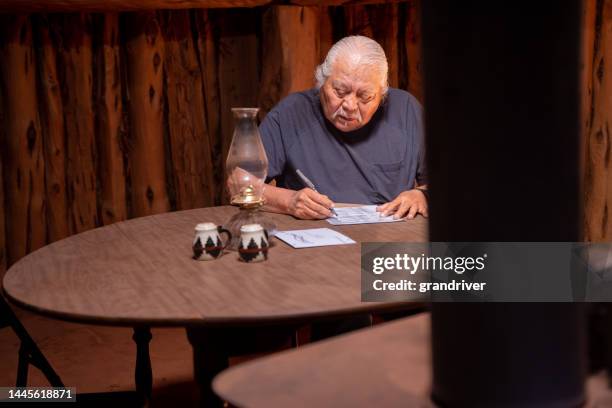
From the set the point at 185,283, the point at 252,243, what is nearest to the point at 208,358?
the point at 185,283

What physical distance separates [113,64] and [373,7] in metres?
1.65

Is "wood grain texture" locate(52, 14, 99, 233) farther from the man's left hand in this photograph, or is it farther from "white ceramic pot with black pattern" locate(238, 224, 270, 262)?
"white ceramic pot with black pattern" locate(238, 224, 270, 262)

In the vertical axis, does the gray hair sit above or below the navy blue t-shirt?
above

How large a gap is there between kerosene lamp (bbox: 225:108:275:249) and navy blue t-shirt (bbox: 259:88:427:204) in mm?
807

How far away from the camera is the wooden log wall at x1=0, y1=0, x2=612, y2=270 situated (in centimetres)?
426

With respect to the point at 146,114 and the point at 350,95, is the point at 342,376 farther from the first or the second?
the point at 146,114

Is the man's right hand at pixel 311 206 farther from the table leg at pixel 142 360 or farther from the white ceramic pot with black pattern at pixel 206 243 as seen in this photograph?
the table leg at pixel 142 360

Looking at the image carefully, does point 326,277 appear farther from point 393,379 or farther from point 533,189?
point 533,189

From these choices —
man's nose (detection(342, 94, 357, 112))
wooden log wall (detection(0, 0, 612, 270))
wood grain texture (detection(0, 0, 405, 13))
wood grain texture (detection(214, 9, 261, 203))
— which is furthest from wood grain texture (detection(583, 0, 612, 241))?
wood grain texture (detection(214, 9, 261, 203))

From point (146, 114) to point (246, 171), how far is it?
219cm

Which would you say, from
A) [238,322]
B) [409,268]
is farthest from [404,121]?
[238,322]

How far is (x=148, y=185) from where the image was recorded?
15.1ft

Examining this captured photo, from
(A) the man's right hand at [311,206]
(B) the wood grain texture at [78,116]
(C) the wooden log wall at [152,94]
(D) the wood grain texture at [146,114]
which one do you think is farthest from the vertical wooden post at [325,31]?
(A) the man's right hand at [311,206]

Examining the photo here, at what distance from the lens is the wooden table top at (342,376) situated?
0.66 m
